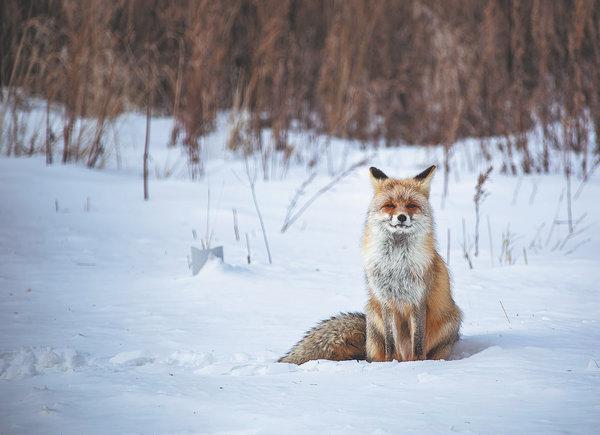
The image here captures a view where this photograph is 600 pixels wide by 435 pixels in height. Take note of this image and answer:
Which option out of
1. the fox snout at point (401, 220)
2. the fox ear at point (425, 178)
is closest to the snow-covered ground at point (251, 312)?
the fox snout at point (401, 220)

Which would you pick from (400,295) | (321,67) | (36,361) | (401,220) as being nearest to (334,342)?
(400,295)

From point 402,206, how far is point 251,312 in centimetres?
137

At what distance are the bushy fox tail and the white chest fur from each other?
35cm

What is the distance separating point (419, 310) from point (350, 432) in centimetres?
119

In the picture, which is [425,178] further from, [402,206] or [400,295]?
[400,295]

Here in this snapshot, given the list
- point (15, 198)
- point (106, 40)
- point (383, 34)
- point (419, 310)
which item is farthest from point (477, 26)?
point (419, 310)

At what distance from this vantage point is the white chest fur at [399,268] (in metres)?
3.23

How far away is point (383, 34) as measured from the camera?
11.5m

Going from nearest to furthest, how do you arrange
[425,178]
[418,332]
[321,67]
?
[418,332] → [425,178] → [321,67]

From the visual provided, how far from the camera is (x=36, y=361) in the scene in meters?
2.86

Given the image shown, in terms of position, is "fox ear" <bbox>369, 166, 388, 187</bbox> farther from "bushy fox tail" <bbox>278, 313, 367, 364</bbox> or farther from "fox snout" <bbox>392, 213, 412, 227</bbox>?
"bushy fox tail" <bbox>278, 313, 367, 364</bbox>

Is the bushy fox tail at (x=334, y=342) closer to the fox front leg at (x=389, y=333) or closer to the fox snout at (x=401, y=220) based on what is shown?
the fox front leg at (x=389, y=333)

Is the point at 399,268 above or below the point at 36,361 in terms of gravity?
above

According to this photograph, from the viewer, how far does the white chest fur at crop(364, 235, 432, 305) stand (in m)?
3.23
